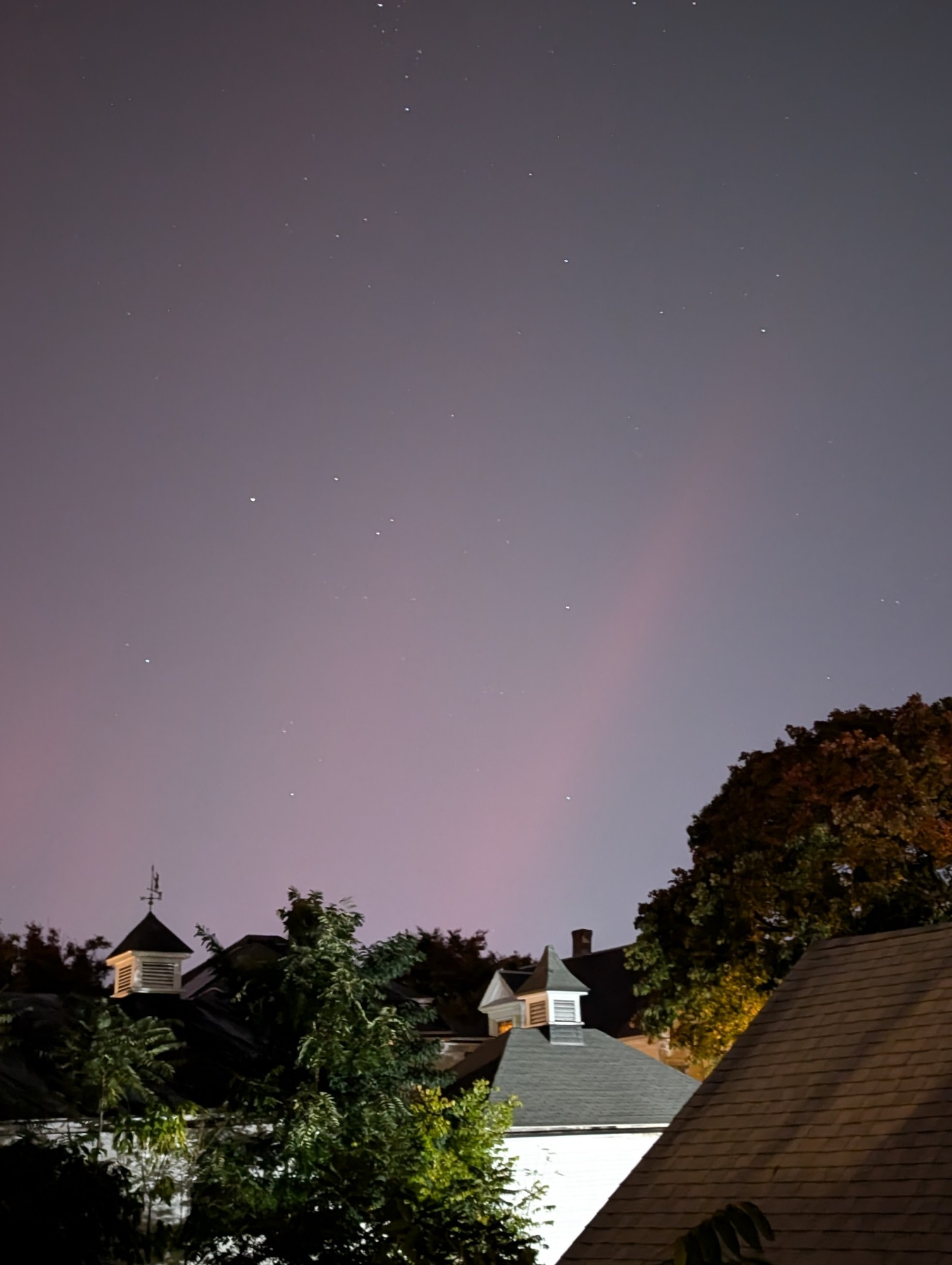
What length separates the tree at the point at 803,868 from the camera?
1169 inches

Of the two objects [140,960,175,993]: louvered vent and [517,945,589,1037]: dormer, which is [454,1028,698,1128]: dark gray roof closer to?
[517,945,589,1037]: dormer

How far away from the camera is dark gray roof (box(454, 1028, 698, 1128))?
2995 cm

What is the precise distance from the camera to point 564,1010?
114 ft

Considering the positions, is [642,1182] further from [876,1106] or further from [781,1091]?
[876,1106]

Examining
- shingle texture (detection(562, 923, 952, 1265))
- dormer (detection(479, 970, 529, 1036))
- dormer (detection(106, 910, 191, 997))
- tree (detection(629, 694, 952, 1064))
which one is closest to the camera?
shingle texture (detection(562, 923, 952, 1265))

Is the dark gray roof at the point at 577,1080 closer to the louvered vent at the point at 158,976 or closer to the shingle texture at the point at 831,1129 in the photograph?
the louvered vent at the point at 158,976

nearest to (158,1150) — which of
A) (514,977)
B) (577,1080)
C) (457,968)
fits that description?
(577,1080)

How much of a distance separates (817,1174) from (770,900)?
18.5m

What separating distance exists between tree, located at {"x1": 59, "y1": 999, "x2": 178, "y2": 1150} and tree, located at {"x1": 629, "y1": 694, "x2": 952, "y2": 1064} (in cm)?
1417

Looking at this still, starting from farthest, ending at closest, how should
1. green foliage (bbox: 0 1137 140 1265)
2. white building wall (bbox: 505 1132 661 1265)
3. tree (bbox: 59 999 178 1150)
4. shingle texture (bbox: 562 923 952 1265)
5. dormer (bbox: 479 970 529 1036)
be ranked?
dormer (bbox: 479 970 529 1036) → white building wall (bbox: 505 1132 661 1265) → tree (bbox: 59 999 178 1150) → green foliage (bbox: 0 1137 140 1265) → shingle texture (bbox: 562 923 952 1265)

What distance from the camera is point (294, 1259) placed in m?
15.1

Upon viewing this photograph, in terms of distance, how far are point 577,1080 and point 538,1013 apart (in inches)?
125

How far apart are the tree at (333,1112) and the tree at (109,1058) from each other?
150cm

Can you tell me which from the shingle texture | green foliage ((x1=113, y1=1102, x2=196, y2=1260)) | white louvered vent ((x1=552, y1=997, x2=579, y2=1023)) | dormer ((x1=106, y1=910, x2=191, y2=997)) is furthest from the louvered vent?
the shingle texture
